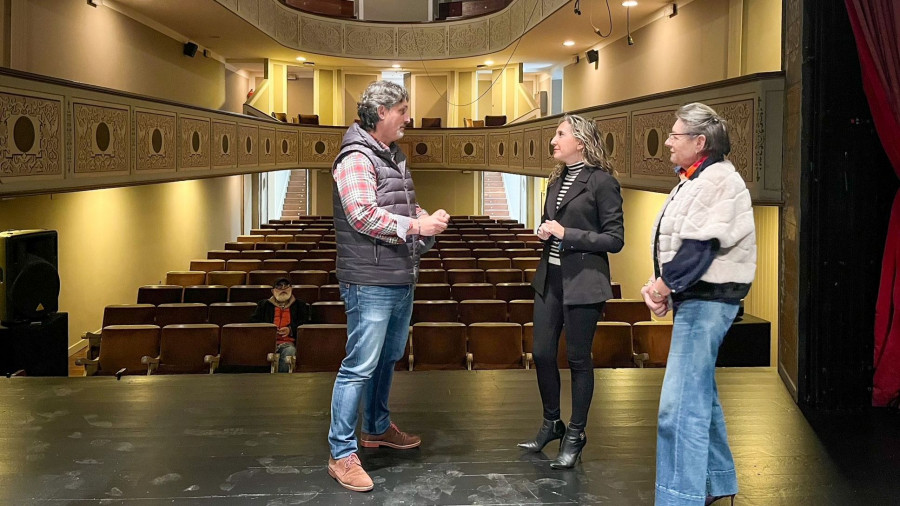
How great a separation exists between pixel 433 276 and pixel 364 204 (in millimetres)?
6214

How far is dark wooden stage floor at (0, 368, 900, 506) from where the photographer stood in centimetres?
299

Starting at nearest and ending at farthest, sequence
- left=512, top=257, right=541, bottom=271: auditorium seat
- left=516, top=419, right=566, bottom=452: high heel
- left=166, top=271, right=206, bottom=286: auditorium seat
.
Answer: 1. left=516, top=419, right=566, bottom=452: high heel
2. left=166, top=271, right=206, bottom=286: auditorium seat
3. left=512, top=257, right=541, bottom=271: auditorium seat

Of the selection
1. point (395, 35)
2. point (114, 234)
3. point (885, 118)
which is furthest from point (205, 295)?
point (395, 35)

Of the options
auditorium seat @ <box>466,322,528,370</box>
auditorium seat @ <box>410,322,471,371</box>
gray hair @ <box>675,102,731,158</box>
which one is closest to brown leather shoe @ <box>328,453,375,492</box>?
gray hair @ <box>675,102,731,158</box>

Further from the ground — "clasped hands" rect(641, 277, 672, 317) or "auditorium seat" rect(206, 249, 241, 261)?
"clasped hands" rect(641, 277, 672, 317)

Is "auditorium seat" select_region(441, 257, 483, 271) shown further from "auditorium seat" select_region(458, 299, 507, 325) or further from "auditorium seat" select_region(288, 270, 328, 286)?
"auditorium seat" select_region(458, 299, 507, 325)

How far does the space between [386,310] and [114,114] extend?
222 inches

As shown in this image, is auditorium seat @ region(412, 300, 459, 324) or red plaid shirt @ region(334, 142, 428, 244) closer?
red plaid shirt @ region(334, 142, 428, 244)

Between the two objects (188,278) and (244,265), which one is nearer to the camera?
(188,278)

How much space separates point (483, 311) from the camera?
6.94 m

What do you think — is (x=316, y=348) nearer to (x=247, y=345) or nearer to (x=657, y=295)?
(x=247, y=345)

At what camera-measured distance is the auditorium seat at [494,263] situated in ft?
33.1

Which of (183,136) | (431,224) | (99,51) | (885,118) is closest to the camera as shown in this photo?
(431,224)

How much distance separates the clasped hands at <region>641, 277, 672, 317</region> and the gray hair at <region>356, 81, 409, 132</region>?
1.15 m
